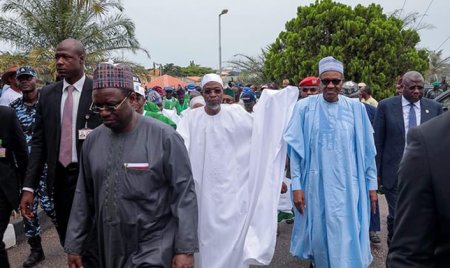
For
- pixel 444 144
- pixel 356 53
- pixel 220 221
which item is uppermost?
pixel 356 53

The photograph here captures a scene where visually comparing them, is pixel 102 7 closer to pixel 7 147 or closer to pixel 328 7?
pixel 328 7

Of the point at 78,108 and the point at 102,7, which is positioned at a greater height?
the point at 102,7

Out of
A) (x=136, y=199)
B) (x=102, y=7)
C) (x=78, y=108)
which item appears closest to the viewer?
(x=136, y=199)

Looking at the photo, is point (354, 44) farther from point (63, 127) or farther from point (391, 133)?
point (63, 127)

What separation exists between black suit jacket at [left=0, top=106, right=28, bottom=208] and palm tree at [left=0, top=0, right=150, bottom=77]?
12790mm

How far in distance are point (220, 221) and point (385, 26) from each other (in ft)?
43.4

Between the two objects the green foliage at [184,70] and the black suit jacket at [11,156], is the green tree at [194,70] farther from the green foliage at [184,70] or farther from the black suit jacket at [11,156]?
the black suit jacket at [11,156]

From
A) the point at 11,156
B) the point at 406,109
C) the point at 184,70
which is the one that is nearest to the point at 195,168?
the point at 11,156

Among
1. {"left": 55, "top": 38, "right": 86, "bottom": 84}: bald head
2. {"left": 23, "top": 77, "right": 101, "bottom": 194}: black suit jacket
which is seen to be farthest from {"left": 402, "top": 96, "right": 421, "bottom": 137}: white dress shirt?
{"left": 55, "top": 38, "right": 86, "bottom": 84}: bald head

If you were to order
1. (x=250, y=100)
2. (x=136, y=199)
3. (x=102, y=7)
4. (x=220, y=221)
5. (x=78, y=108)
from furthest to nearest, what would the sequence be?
1. (x=102, y=7)
2. (x=250, y=100)
3. (x=220, y=221)
4. (x=78, y=108)
5. (x=136, y=199)

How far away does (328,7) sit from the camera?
665 inches

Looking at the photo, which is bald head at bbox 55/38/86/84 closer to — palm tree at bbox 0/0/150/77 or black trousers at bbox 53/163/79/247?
black trousers at bbox 53/163/79/247

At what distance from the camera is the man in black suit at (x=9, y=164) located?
4.17 metres

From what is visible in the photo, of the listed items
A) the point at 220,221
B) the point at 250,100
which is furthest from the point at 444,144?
the point at 250,100
